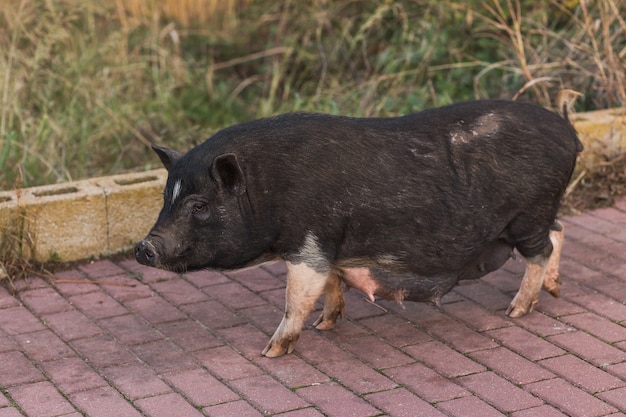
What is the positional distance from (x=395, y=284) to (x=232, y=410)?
1015 millimetres

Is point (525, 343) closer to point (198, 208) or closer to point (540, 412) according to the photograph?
point (540, 412)

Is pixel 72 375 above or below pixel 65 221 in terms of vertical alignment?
below

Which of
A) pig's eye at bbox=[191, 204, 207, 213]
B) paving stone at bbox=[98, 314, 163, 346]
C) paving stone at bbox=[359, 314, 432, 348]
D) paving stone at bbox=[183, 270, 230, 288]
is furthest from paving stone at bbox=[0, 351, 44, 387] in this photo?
paving stone at bbox=[359, 314, 432, 348]

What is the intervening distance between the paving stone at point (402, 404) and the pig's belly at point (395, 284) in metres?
0.57

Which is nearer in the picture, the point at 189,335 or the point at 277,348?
the point at 277,348

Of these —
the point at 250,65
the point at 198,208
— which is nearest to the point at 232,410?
the point at 198,208

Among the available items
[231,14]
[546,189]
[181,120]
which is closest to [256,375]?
[546,189]

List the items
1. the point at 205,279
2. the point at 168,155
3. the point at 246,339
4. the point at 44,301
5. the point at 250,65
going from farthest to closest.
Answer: the point at 250,65 → the point at 205,279 → the point at 44,301 → the point at 246,339 → the point at 168,155

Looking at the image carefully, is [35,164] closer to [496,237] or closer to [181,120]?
[181,120]

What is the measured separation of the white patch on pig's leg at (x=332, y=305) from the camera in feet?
16.9

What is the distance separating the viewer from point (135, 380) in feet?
15.2

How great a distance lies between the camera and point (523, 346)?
498 cm

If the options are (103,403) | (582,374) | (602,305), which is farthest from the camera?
(602,305)

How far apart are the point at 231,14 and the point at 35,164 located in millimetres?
3406
